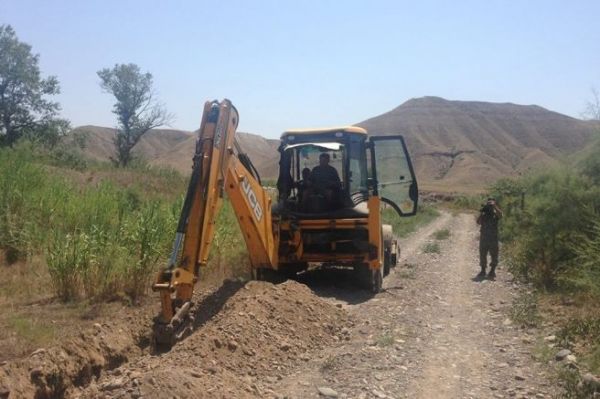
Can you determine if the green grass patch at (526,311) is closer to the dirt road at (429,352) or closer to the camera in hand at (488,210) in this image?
the dirt road at (429,352)

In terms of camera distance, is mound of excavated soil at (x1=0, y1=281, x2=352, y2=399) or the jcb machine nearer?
mound of excavated soil at (x1=0, y1=281, x2=352, y2=399)

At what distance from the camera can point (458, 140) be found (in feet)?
291

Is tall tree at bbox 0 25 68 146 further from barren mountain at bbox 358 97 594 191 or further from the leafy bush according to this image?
barren mountain at bbox 358 97 594 191

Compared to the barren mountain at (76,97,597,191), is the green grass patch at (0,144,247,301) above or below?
below

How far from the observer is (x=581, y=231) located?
32.4 feet

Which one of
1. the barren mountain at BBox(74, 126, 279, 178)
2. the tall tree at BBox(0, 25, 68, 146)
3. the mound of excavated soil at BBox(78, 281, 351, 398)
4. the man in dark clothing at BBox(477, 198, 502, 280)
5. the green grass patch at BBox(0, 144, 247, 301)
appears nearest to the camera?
the mound of excavated soil at BBox(78, 281, 351, 398)

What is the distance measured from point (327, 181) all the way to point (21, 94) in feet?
96.9

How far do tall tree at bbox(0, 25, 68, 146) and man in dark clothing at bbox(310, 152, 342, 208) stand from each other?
87.2 ft

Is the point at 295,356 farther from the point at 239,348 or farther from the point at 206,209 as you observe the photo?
the point at 206,209

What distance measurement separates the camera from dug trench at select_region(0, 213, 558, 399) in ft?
15.2

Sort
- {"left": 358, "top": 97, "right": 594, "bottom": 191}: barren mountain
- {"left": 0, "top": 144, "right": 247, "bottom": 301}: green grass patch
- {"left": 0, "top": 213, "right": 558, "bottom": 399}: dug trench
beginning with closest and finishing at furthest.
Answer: {"left": 0, "top": 213, "right": 558, "bottom": 399}: dug trench
{"left": 0, "top": 144, "right": 247, "bottom": 301}: green grass patch
{"left": 358, "top": 97, "right": 594, "bottom": 191}: barren mountain

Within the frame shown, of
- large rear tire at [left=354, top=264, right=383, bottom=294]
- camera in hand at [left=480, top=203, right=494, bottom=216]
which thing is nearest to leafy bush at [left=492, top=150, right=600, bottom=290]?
camera in hand at [left=480, top=203, right=494, bottom=216]

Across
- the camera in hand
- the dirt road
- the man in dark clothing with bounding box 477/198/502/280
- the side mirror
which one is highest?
the side mirror

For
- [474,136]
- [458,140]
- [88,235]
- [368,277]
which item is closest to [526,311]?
[368,277]
